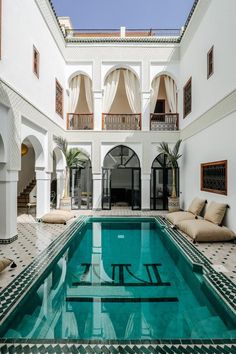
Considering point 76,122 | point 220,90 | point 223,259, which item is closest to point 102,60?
point 76,122

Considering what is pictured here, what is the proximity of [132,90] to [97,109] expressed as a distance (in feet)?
6.29

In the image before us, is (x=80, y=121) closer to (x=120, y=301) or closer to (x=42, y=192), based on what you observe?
(x=42, y=192)

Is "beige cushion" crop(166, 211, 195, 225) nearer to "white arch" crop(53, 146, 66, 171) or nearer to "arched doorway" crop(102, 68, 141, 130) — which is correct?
"arched doorway" crop(102, 68, 141, 130)

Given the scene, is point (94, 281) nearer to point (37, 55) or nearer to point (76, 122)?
point (37, 55)

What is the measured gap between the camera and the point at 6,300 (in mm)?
3396

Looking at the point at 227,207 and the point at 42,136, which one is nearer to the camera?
the point at 227,207

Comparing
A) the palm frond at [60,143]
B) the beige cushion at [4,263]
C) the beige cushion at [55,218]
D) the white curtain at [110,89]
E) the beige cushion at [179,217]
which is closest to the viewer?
the beige cushion at [4,263]

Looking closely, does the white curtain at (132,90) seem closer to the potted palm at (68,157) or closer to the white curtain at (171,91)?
the white curtain at (171,91)

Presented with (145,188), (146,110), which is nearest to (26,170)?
(145,188)

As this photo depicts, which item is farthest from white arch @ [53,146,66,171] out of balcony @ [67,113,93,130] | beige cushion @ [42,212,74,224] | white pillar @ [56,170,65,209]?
beige cushion @ [42,212,74,224]

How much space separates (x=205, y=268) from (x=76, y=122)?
9345mm

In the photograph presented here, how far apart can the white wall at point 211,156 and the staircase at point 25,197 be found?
25.2 ft

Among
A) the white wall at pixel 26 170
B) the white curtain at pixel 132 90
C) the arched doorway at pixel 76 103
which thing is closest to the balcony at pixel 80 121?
the arched doorway at pixel 76 103

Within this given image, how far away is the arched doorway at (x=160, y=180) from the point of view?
1193 centimetres
